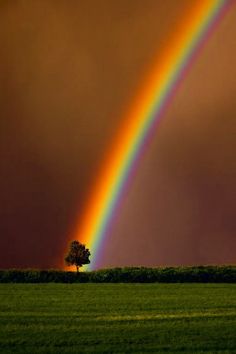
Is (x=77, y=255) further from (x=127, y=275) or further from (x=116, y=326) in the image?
(x=116, y=326)

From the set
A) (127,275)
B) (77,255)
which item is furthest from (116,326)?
(77,255)

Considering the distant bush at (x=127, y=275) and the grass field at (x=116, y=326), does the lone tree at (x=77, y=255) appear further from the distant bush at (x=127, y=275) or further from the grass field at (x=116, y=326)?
the grass field at (x=116, y=326)

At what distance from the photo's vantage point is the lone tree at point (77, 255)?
97.7 meters

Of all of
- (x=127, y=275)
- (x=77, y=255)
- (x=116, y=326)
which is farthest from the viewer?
(x=77, y=255)

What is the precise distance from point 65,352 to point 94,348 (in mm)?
1037

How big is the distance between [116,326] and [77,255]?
74.0 m

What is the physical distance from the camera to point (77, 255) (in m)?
98.1

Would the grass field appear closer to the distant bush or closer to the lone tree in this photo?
the distant bush

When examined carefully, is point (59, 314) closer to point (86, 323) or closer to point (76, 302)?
point (86, 323)

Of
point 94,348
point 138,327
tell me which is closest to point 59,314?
point 138,327

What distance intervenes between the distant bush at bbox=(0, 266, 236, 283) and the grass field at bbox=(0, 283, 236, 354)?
33473mm

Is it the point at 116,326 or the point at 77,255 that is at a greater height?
the point at 77,255

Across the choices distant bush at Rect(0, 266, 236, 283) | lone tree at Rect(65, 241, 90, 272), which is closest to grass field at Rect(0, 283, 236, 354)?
distant bush at Rect(0, 266, 236, 283)

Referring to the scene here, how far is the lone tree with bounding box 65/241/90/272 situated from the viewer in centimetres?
9769
